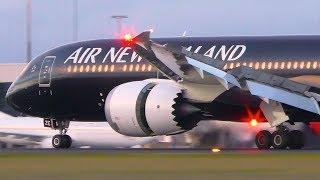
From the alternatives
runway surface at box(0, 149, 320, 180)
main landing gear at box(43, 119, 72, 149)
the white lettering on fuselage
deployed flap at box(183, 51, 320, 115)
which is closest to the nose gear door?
the white lettering on fuselage

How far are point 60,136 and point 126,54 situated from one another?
12.8ft

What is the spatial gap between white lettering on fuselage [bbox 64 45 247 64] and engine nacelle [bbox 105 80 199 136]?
2.43m

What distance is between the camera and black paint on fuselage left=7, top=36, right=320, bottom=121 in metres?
31.1

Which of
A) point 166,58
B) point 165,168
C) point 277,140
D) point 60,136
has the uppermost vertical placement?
point 166,58

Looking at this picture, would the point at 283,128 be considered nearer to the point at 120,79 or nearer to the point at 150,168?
the point at 120,79

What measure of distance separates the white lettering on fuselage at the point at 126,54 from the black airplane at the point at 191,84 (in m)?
0.03

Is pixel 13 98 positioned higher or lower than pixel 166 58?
lower

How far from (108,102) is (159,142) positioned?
12.1 meters

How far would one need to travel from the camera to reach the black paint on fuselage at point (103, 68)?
31125mm

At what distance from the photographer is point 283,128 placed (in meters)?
30.7

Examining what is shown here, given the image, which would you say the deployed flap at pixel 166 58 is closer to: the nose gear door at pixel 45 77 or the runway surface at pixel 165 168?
the nose gear door at pixel 45 77

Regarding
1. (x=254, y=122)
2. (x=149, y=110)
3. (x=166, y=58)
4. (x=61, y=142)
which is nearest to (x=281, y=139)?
(x=254, y=122)

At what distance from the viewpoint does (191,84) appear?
31016 millimetres

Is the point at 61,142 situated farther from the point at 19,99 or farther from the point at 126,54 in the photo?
the point at 126,54
